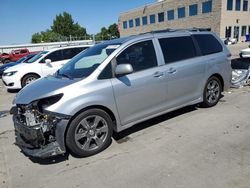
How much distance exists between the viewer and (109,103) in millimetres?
3955

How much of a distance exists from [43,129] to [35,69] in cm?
704

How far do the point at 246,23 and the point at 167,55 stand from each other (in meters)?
42.7

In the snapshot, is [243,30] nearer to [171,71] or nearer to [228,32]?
[228,32]

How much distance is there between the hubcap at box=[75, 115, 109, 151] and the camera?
12.4 ft

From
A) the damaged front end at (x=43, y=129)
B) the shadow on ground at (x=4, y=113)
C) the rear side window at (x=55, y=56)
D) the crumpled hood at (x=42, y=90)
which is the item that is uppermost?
the rear side window at (x=55, y=56)

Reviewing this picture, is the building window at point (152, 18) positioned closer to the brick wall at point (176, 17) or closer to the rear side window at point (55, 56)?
the brick wall at point (176, 17)

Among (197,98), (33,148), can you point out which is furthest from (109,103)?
(197,98)

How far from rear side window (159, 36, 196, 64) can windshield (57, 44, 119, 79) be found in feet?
3.36

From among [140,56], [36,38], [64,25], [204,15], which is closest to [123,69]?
[140,56]

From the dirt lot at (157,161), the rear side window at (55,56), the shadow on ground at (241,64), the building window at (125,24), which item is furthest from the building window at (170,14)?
the dirt lot at (157,161)

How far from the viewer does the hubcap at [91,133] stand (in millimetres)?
3773

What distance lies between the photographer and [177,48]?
4.99m

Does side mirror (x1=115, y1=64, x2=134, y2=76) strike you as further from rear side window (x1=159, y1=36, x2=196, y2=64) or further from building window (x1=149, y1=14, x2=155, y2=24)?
building window (x1=149, y1=14, x2=155, y2=24)

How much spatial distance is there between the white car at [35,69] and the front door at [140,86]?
6151 mm
